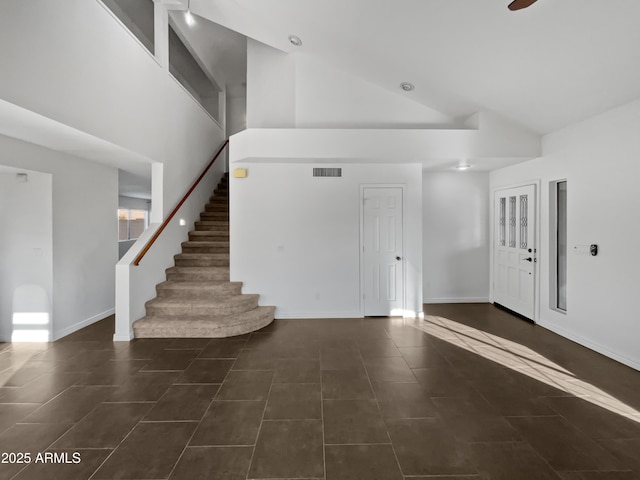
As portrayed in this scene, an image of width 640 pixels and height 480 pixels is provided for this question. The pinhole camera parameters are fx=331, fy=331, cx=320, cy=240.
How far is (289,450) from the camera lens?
2285mm

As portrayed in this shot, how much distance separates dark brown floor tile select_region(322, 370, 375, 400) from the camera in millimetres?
3006

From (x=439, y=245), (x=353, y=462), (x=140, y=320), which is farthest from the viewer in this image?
(x=439, y=245)

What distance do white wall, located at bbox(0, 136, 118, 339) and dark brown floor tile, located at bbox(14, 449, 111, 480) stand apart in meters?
2.93

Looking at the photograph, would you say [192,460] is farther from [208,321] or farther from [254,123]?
[254,123]

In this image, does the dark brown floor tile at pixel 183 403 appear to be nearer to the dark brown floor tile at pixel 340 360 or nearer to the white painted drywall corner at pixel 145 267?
the dark brown floor tile at pixel 340 360

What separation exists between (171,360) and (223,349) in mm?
604

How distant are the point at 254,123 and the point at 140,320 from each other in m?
3.60

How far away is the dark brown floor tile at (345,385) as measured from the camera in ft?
9.86

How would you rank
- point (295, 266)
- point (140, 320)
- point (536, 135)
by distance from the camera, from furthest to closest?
point (295, 266), point (536, 135), point (140, 320)

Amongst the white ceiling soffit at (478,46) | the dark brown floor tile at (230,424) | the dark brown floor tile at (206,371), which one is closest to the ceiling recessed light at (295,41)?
the white ceiling soffit at (478,46)

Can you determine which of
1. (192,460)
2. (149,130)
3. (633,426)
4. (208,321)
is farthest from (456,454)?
(149,130)

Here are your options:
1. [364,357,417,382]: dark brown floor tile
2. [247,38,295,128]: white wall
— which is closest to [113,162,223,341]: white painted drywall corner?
[247,38,295,128]: white wall

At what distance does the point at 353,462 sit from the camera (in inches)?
85.3

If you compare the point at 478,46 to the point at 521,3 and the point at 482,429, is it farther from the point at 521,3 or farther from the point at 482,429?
the point at 482,429
